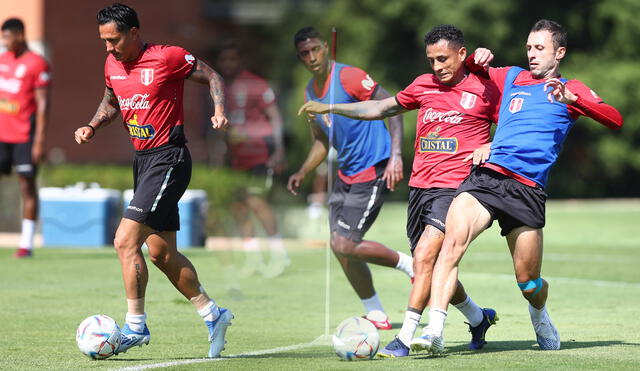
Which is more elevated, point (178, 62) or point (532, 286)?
point (178, 62)

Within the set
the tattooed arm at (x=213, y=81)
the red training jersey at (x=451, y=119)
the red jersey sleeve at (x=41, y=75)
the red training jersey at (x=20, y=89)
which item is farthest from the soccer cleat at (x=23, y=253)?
the red training jersey at (x=451, y=119)

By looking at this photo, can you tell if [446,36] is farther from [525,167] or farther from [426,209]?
[426,209]

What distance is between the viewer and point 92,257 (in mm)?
15312

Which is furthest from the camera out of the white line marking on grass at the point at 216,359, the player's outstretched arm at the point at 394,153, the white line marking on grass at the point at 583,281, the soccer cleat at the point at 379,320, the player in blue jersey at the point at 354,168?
the white line marking on grass at the point at 583,281

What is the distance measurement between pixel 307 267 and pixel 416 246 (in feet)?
23.4

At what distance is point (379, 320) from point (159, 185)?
8.33ft

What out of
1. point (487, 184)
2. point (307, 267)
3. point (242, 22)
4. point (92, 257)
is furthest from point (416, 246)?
point (242, 22)

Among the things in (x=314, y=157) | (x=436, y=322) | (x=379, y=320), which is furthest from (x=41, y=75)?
(x=436, y=322)

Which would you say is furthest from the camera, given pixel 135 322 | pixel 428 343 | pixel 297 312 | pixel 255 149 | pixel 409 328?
pixel 255 149

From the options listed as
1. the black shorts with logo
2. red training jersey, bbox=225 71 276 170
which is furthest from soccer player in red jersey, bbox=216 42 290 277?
the black shorts with logo

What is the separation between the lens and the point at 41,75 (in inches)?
568

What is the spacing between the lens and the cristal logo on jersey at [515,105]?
7.41 metres

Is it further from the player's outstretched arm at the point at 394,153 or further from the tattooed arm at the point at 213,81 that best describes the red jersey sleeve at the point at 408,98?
the tattooed arm at the point at 213,81

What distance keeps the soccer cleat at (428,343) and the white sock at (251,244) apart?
799 centimetres
